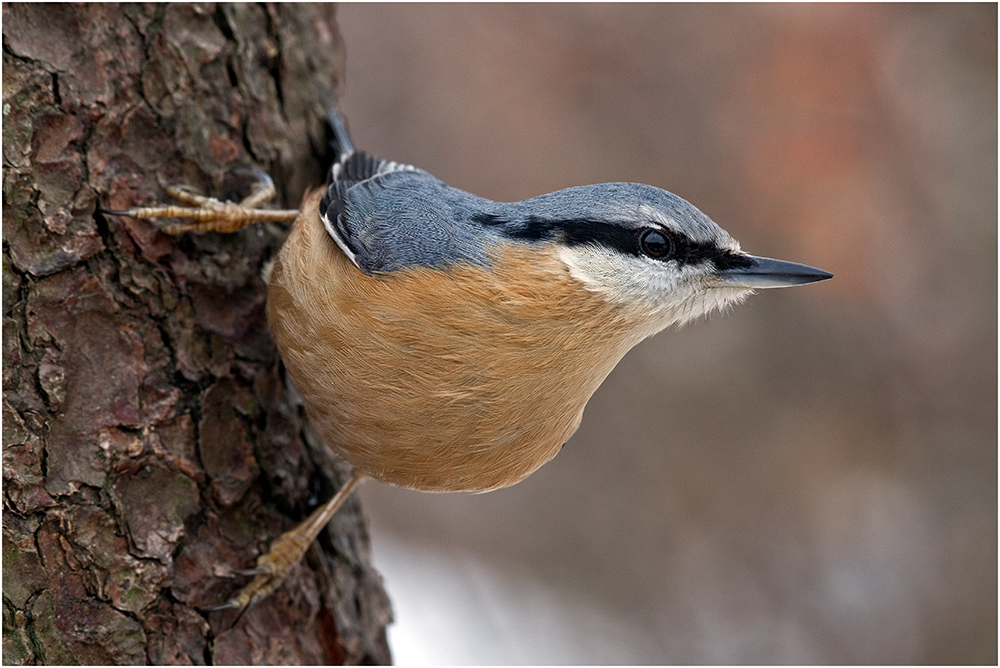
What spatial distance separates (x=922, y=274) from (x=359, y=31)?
3.80 meters

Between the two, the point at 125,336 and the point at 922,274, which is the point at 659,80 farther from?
the point at 125,336

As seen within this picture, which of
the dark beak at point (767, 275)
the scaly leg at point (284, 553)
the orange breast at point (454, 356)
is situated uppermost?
the dark beak at point (767, 275)

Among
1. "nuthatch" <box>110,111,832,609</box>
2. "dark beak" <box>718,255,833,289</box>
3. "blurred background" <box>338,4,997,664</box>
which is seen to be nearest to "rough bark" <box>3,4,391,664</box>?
"nuthatch" <box>110,111,832,609</box>

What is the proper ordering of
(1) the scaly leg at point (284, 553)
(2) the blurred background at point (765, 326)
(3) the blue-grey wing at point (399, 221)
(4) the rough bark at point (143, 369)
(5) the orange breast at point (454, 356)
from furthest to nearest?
(2) the blurred background at point (765, 326)
(1) the scaly leg at point (284, 553)
(3) the blue-grey wing at point (399, 221)
(5) the orange breast at point (454, 356)
(4) the rough bark at point (143, 369)

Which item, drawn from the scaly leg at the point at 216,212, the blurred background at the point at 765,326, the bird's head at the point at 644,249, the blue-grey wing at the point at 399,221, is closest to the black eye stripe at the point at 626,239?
the bird's head at the point at 644,249

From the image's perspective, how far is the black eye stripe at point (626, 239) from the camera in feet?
7.23

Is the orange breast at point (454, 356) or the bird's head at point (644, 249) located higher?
the bird's head at point (644, 249)

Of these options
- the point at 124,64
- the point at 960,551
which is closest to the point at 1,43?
the point at 124,64

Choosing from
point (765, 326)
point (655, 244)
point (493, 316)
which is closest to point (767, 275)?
point (655, 244)

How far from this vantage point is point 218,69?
2572 millimetres

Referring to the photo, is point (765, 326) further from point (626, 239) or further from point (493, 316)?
point (493, 316)

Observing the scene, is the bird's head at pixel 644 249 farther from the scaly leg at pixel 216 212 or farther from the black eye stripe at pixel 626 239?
the scaly leg at pixel 216 212

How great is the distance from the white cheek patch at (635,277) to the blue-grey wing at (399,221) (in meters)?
0.27

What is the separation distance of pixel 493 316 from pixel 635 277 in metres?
0.39
